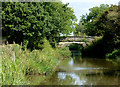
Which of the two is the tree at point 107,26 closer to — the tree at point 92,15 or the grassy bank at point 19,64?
the grassy bank at point 19,64

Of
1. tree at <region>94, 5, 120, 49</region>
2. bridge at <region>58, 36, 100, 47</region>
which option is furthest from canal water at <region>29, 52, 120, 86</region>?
bridge at <region>58, 36, 100, 47</region>

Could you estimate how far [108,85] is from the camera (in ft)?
35.5

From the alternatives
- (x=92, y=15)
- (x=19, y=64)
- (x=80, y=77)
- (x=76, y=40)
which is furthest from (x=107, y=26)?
(x=92, y=15)

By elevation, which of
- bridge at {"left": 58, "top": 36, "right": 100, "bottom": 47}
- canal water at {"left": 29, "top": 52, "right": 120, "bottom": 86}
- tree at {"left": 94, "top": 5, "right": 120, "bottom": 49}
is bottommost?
canal water at {"left": 29, "top": 52, "right": 120, "bottom": 86}

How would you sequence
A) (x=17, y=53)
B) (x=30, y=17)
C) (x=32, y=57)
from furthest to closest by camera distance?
(x=30, y=17)
(x=32, y=57)
(x=17, y=53)

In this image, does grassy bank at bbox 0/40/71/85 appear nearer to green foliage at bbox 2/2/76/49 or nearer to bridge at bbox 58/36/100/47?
green foliage at bbox 2/2/76/49

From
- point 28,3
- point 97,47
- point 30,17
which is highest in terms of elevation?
point 28,3

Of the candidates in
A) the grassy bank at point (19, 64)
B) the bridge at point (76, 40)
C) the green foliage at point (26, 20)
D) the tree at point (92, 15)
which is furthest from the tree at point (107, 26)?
the tree at point (92, 15)

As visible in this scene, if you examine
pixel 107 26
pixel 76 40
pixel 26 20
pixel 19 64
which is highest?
pixel 26 20

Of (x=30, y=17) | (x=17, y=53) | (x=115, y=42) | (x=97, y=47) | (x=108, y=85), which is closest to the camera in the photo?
(x=108, y=85)

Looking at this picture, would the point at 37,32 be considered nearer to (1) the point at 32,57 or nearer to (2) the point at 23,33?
(2) the point at 23,33

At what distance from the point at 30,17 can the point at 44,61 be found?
7.41m

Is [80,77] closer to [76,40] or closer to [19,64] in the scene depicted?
[19,64]

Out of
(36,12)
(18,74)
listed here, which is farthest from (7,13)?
(18,74)
